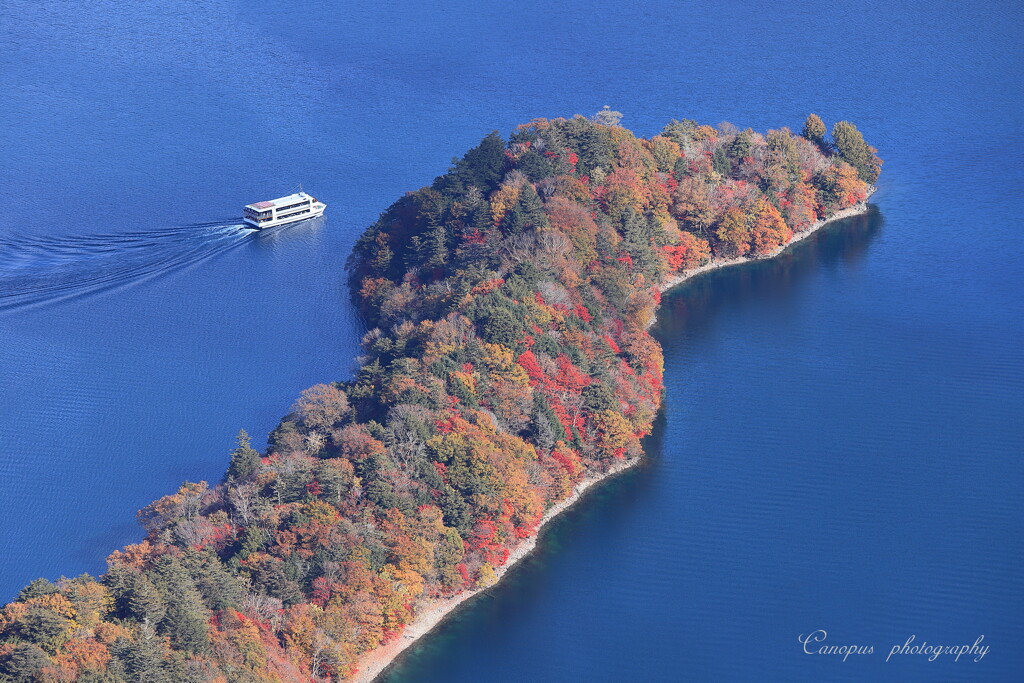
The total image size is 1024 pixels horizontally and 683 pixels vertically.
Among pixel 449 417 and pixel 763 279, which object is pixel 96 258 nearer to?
pixel 449 417

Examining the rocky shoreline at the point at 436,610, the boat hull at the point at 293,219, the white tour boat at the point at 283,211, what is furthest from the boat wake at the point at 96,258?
the rocky shoreline at the point at 436,610

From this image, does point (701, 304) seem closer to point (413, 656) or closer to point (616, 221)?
point (616, 221)

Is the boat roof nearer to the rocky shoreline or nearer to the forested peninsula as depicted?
the forested peninsula

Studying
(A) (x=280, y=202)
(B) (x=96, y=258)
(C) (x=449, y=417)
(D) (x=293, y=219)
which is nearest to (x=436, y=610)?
(C) (x=449, y=417)

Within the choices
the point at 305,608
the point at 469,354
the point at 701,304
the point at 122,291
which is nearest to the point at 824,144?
the point at 701,304

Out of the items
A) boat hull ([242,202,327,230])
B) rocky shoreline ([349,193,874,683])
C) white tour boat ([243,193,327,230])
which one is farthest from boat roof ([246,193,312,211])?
rocky shoreline ([349,193,874,683])

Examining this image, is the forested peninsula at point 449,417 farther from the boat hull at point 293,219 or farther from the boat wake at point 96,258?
the boat wake at point 96,258

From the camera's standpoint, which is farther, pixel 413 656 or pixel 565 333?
pixel 565 333
